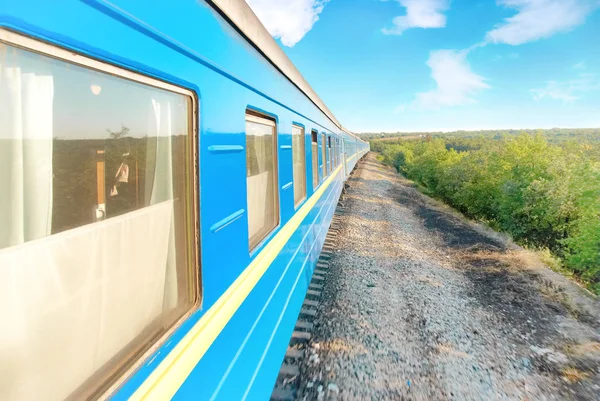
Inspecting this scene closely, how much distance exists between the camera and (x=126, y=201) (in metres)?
1.21

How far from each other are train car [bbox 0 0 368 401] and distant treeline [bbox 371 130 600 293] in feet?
34.2

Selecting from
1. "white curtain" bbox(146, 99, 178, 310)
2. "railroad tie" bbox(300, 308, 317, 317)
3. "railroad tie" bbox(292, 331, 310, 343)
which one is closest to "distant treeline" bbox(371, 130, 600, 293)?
"railroad tie" bbox(300, 308, 317, 317)

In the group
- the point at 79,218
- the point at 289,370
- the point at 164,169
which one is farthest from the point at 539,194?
the point at 79,218

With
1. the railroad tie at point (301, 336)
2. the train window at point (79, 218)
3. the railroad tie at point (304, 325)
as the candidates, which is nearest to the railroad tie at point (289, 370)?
the railroad tie at point (301, 336)

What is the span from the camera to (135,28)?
3.69 ft

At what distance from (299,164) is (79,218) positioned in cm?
331

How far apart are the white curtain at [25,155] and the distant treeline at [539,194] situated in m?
11.2

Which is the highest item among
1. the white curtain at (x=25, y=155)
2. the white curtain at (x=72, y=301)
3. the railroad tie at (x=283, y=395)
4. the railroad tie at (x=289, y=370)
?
the white curtain at (x=25, y=155)

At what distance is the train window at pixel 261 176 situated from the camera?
7.86 feet

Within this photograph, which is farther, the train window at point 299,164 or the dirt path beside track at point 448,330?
the train window at point 299,164

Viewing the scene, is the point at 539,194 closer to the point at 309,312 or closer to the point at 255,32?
the point at 309,312

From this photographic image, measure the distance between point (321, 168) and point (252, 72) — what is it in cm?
425

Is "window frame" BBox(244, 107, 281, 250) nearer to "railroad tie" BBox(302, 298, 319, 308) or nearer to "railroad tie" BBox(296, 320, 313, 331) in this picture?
"railroad tie" BBox(296, 320, 313, 331)

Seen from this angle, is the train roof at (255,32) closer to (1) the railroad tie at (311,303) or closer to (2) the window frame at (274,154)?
(2) the window frame at (274,154)
